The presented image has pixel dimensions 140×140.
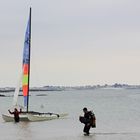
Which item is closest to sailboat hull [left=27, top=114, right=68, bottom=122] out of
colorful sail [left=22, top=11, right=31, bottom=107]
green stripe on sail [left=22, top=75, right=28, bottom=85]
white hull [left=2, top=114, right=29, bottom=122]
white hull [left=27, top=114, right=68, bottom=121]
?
white hull [left=27, top=114, right=68, bottom=121]

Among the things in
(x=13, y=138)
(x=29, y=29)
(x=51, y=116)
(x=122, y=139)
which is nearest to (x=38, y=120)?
(x=51, y=116)

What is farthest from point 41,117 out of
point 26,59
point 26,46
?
point 26,46

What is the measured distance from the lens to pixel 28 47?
138 feet

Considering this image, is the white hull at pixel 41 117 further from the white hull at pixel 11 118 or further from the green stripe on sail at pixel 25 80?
the green stripe on sail at pixel 25 80

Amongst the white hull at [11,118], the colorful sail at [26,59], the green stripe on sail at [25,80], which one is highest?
the colorful sail at [26,59]

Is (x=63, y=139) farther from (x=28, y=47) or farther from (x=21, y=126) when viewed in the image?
(x=28, y=47)

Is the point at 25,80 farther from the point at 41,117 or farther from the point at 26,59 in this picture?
the point at 41,117

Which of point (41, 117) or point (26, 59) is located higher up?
point (26, 59)

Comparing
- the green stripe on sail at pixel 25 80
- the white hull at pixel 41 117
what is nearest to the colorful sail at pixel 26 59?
the green stripe on sail at pixel 25 80

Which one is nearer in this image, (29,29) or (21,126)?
(21,126)

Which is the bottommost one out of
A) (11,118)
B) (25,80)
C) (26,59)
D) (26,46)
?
(11,118)

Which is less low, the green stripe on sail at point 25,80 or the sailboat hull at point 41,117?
the green stripe on sail at point 25,80

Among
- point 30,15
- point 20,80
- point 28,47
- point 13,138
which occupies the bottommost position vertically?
point 13,138

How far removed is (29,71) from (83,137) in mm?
17640
